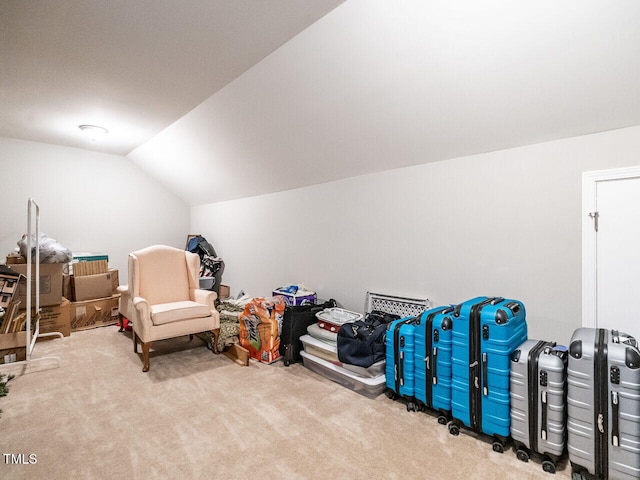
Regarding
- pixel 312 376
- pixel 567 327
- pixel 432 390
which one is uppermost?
pixel 567 327

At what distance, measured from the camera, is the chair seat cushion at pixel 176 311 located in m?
3.00

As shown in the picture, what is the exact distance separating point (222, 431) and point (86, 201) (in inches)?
189

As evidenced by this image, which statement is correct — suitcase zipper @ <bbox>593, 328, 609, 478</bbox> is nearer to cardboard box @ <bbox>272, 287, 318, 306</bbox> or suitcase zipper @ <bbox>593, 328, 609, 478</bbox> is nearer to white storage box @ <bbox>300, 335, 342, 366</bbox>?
white storage box @ <bbox>300, 335, 342, 366</bbox>

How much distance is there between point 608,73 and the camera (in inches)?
69.0

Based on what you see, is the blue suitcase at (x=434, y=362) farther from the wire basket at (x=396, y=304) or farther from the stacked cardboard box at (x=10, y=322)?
the stacked cardboard box at (x=10, y=322)

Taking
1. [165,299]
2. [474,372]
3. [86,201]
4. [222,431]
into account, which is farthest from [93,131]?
[474,372]

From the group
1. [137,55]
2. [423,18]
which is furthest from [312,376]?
[137,55]

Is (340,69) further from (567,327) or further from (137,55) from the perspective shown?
(567,327)

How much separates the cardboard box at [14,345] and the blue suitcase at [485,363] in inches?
155

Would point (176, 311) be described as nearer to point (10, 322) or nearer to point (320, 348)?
point (320, 348)

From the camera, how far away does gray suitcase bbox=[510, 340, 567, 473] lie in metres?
1.71

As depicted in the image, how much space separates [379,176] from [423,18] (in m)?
1.53

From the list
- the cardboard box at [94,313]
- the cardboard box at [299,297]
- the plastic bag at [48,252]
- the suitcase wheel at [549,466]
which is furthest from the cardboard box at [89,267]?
the suitcase wheel at [549,466]

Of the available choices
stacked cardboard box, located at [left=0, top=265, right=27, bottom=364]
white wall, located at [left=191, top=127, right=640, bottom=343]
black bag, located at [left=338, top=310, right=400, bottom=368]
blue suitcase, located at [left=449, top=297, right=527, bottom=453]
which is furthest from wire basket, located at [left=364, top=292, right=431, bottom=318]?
stacked cardboard box, located at [left=0, top=265, right=27, bottom=364]
